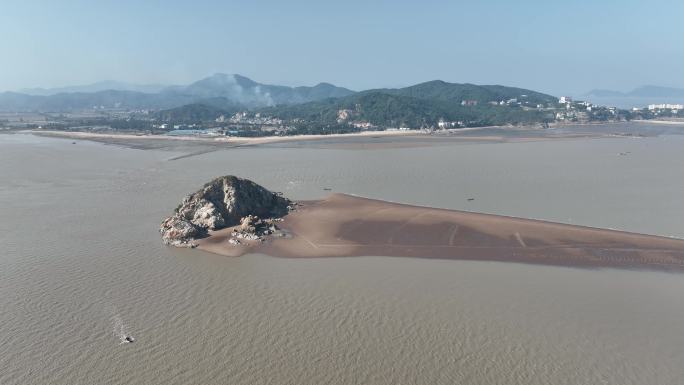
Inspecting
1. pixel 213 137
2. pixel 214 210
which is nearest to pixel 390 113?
pixel 213 137

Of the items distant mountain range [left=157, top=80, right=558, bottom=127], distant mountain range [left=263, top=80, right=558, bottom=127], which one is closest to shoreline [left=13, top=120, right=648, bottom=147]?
distant mountain range [left=263, top=80, right=558, bottom=127]

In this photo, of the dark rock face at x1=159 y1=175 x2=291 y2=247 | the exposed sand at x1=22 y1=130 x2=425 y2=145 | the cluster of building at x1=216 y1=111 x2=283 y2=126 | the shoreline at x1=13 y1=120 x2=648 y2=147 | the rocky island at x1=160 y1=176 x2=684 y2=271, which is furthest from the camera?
the cluster of building at x1=216 y1=111 x2=283 y2=126

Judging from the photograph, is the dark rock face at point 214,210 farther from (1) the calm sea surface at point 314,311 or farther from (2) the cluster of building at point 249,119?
(2) the cluster of building at point 249,119

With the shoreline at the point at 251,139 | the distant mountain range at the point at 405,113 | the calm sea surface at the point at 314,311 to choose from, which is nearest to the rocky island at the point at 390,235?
the calm sea surface at the point at 314,311

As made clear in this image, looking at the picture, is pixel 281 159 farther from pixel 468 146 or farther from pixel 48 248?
pixel 48 248

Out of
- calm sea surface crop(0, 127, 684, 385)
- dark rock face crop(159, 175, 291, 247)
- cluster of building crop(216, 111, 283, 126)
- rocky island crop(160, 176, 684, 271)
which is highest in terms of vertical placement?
cluster of building crop(216, 111, 283, 126)

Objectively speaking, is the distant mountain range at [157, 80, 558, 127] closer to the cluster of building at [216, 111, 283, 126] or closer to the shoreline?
the cluster of building at [216, 111, 283, 126]

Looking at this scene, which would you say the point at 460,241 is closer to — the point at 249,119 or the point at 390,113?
the point at 390,113
